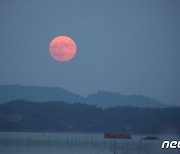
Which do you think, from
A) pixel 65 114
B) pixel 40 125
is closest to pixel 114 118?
pixel 65 114

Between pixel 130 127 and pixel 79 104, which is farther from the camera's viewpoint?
pixel 79 104

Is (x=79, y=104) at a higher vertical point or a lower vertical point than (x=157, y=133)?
higher

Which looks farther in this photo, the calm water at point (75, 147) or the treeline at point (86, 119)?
the treeline at point (86, 119)

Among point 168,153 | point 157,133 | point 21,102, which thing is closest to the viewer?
point 168,153

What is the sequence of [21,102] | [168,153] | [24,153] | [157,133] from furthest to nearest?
[21,102]
[157,133]
[24,153]
[168,153]

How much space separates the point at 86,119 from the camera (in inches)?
6796

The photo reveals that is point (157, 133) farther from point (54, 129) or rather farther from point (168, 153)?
point (168, 153)

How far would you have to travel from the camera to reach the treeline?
16400 cm

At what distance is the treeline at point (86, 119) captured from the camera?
538ft

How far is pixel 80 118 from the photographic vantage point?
172250mm

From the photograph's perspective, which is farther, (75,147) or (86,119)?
(86,119)

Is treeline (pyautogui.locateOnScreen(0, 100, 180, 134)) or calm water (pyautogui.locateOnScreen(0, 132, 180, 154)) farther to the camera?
treeline (pyautogui.locateOnScreen(0, 100, 180, 134))

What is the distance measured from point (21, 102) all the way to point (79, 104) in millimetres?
27609

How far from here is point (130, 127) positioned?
167500 mm
